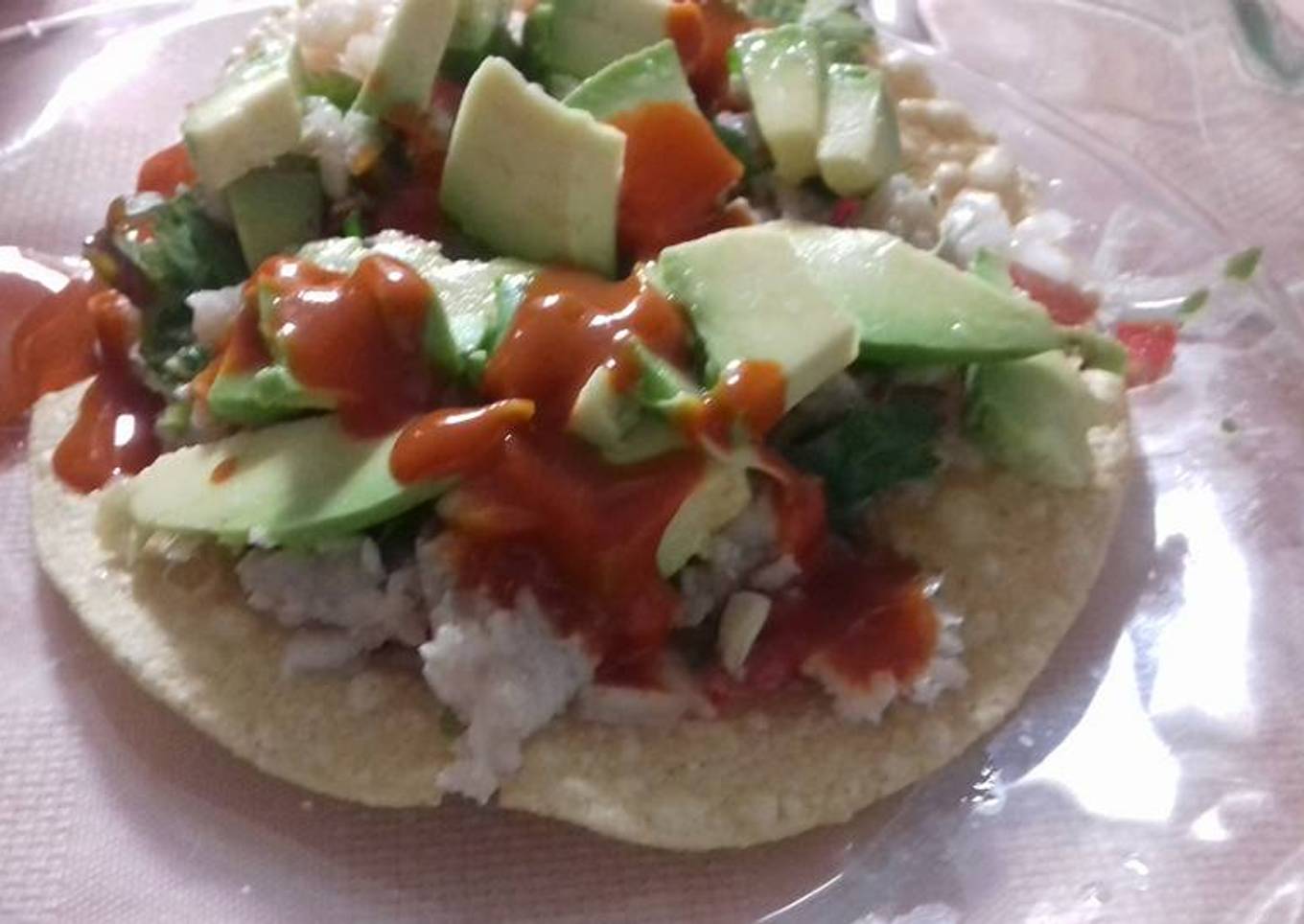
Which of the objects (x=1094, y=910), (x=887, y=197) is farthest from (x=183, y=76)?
(x=1094, y=910)

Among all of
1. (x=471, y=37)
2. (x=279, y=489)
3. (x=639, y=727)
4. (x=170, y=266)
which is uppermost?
(x=471, y=37)

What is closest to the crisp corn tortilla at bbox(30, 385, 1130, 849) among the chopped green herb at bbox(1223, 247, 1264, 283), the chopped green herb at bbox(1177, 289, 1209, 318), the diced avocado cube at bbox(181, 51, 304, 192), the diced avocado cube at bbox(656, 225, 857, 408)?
the diced avocado cube at bbox(656, 225, 857, 408)

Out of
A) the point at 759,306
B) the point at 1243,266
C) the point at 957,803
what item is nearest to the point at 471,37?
the point at 759,306

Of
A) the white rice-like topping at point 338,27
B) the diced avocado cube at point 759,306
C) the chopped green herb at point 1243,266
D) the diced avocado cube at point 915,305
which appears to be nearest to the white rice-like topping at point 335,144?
the white rice-like topping at point 338,27

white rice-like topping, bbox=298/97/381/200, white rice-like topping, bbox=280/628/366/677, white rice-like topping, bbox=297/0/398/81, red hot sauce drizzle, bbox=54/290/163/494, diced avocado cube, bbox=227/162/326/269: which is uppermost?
white rice-like topping, bbox=297/0/398/81

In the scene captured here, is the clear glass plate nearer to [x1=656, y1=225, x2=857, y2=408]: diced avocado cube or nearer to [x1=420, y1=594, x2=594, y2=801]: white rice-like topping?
[x1=420, y1=594, x2=594, y2=801]: white rice-like topping

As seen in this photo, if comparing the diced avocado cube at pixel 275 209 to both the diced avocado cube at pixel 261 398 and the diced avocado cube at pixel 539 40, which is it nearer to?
the diced avocado cube at pixel 261 398

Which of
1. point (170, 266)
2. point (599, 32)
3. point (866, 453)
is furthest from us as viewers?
point (599, 32)

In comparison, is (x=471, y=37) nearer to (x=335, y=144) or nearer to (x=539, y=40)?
(x=539, y=40)
